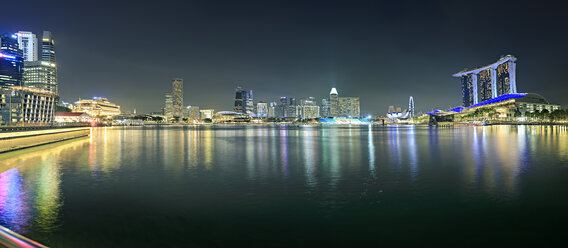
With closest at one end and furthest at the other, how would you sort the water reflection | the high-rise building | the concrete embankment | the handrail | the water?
the handrail → the water → the water reflection → the concrete embankment → the high-rise building

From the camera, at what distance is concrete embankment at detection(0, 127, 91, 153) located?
29722 mm

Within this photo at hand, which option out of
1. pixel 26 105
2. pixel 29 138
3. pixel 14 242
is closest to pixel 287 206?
pixel 14 242

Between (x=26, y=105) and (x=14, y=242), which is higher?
(x=26, y=105)

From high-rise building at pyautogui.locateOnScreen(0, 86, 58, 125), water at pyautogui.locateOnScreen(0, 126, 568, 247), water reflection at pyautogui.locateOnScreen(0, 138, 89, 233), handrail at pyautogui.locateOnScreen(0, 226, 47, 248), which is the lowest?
water at pyautogui.locateOnScreen(0, 126, 568, 247)

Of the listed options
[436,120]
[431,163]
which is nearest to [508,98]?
[436,120]

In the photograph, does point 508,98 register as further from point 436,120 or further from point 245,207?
point 245,207

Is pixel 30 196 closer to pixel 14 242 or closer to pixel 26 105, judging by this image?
pixel 14 242

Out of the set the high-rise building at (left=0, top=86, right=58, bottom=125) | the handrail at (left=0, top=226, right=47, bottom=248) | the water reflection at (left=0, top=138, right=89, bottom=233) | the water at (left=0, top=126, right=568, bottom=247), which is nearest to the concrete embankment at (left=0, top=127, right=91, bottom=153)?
the water reflection at (left=0, top=138, right=89, bottom=233)

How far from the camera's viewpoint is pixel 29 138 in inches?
1389

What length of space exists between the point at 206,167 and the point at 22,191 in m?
9.52

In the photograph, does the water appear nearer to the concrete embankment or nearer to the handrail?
the handrail

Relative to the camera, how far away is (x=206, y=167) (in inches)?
841

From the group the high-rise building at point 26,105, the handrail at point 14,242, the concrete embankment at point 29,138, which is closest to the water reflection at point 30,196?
the handrail at point 14,242

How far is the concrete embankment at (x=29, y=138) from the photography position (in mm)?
29722
